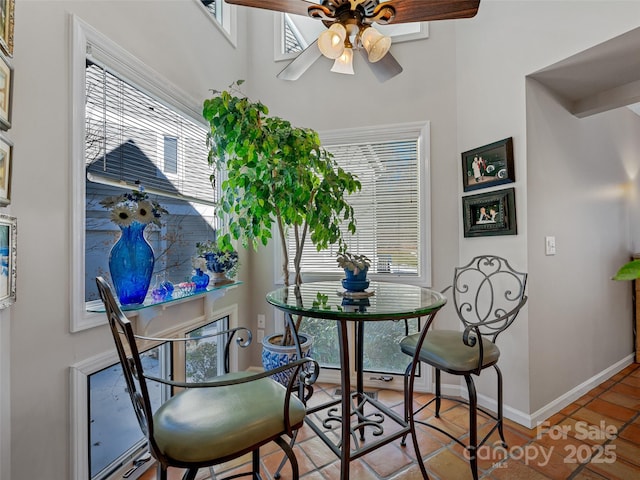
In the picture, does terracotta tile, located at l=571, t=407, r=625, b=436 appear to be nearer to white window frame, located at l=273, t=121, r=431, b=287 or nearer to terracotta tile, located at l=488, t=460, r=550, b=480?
terracotta tile, located at l=488, t=460, r=550, b=480

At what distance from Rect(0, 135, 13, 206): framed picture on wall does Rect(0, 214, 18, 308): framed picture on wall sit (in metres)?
0.06

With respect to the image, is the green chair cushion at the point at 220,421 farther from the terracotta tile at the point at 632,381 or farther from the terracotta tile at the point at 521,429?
the terracotta tile at the point at 632,381

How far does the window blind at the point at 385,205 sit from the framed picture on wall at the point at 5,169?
1921 mm

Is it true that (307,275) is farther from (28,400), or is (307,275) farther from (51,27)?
(51,27)

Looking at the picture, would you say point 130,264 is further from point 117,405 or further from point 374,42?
point 374,42

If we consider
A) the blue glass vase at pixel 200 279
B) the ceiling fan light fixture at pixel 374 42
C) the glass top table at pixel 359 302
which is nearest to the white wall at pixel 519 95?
the glass top table at pixel 359 302

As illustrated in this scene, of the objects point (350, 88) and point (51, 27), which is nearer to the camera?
point (51, 27)

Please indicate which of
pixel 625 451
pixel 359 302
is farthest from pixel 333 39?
pixel 625 451

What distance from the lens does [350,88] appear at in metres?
2.62

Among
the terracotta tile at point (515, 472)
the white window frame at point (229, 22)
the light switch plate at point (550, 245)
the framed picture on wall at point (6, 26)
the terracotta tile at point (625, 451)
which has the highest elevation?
the white window frame at point (229, 22)

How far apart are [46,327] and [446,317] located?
2419 millimetres

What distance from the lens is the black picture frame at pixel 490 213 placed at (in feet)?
6.68

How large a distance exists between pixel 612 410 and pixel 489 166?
1.90 m

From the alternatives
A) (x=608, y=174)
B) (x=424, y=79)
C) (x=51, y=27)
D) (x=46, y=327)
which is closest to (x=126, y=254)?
(x=46, y=327)
